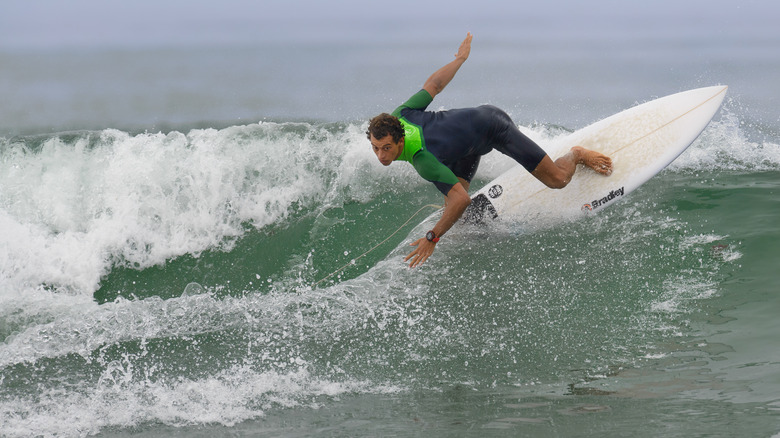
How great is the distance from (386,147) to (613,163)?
240cm

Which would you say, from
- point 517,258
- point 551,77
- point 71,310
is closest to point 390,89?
point 551,77

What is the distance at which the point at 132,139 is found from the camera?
723 centimetres

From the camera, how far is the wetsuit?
4.64 meters

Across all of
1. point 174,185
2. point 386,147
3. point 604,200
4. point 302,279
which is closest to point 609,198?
point 604,200

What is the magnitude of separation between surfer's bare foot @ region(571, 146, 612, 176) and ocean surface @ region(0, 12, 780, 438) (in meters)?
0.39

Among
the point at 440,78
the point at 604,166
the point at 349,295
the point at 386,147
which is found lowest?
the point at 349,295

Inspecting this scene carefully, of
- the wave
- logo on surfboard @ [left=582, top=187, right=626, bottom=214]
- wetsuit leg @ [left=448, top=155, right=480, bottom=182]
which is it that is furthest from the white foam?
logo on surfboard @ [left=582, top=187, right=626, bottom=214]

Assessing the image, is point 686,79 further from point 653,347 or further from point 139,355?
point 139,355

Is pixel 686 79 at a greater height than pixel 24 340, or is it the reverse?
pixel 686 79

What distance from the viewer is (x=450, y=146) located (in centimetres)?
491

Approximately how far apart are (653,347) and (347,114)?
5616 mm

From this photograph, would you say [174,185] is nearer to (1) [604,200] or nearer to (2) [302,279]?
(2) [302,279]

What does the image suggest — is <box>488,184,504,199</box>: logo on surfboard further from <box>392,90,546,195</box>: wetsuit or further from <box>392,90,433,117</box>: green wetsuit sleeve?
<box>392,90,433,117</box>: green wetsuit sleeve

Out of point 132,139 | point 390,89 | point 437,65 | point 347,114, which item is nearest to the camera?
point 132,139
